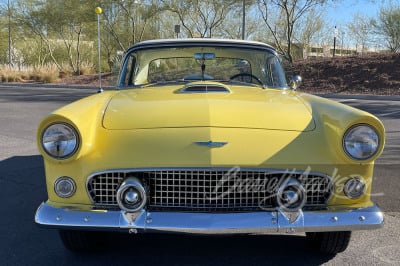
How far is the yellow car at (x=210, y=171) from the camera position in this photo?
2529mm

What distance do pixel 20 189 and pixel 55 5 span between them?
26.5m

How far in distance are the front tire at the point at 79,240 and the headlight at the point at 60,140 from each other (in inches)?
23.2

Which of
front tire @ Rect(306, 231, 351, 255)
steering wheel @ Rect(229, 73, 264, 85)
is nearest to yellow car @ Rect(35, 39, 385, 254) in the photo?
front tire @ Rect(306, 231, 351, 255)

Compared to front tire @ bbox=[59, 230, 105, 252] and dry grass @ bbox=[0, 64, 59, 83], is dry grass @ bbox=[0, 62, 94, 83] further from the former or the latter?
front tire @ bbox=[59, 230, 105, 252]

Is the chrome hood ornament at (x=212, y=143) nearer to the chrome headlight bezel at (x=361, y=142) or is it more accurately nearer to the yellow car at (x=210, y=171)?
the yellow car at (x=210, y=171)

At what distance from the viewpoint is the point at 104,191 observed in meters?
2.65

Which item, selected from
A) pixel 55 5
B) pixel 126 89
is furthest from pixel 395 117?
pixel 55 5

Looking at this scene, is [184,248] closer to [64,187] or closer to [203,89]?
[64,187]

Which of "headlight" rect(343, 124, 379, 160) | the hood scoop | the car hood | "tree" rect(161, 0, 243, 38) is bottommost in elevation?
"headlight" rect(343, 124, 379, 160)

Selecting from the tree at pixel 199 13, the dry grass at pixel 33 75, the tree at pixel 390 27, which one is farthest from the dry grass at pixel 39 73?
the tree at pixel 390 27

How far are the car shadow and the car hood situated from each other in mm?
713

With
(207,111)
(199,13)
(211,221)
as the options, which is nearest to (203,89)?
(207,111)

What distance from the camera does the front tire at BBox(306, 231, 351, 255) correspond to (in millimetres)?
A: 2965

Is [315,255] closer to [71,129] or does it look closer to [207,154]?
[207,154]
